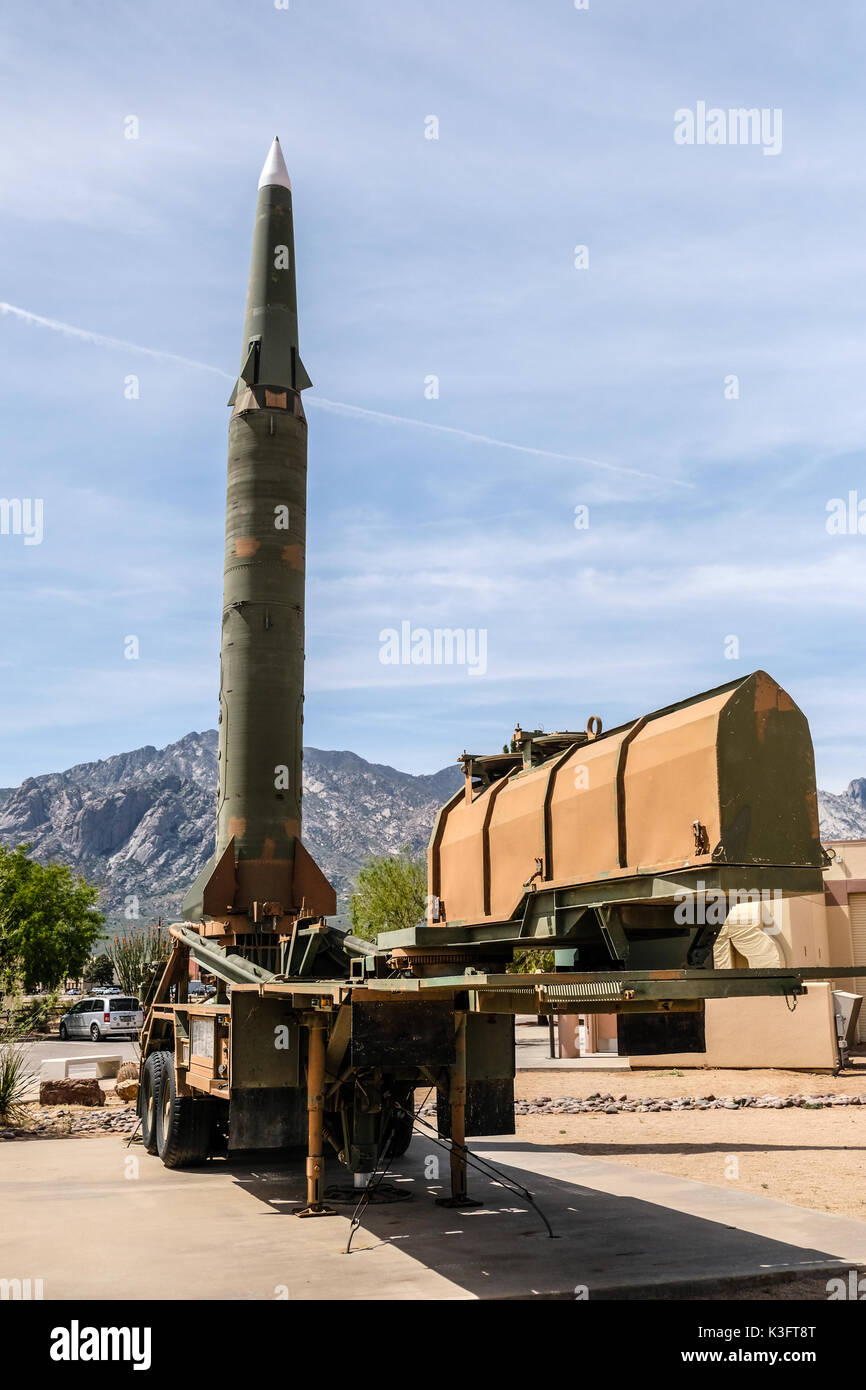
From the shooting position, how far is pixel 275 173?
58.6 feet

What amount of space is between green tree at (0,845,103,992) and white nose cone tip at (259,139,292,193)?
2851 centimetres

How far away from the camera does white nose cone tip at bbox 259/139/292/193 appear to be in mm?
17828

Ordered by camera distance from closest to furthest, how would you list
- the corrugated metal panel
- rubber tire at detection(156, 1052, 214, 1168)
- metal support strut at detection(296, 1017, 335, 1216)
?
metal support strut at detection(296, 1017, 335, 1216)
rubber tire at detection(156, 1052, 214, 1168)
the corrugated metal panel

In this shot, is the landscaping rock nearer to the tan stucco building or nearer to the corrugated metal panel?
the tan stucco building

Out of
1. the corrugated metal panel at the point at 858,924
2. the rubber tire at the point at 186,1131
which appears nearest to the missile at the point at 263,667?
the rubber tire at the point at 186,1131

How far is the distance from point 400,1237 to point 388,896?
4525cm

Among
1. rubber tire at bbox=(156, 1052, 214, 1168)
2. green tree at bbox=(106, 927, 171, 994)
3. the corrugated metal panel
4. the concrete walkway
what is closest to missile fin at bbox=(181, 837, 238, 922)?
rubber tire at bbox=(156, 1052, 214, 1168)

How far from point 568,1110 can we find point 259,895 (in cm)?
854

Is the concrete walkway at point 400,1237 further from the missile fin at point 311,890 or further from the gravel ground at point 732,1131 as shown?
the missile fin at point 311,890

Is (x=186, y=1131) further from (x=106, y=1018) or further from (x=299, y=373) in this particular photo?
(x=106, y=1018)

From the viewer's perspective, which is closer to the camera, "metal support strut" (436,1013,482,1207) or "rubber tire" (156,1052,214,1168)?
"metal support strut" (436,1013,482,1207)

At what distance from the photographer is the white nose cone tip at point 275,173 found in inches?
702

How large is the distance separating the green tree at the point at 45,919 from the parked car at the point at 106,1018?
3320mm
